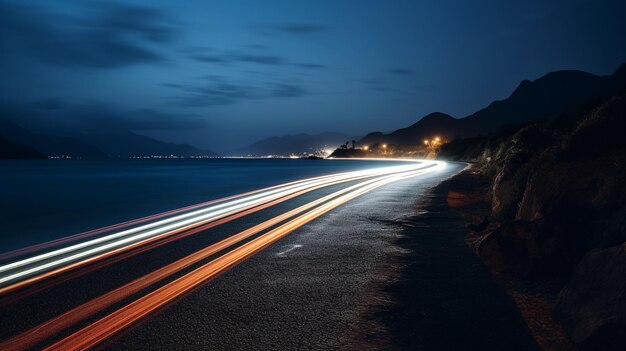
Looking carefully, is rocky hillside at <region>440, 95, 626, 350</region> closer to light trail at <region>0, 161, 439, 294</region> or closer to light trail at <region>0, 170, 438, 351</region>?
light trail at <region>0, 170, 438, 351</region>

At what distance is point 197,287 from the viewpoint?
561cm

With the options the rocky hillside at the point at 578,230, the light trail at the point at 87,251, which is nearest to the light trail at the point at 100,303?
the light trail at the point at 87,251

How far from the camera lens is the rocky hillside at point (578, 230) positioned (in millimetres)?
3934

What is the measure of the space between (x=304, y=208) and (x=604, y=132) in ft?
30.0

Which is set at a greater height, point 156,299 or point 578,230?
point 578,230

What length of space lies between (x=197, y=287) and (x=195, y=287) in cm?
3

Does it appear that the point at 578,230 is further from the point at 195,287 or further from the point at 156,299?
the point at 156,299

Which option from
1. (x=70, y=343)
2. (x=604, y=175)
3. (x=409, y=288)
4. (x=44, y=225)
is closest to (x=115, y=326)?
(x=70, y=343)

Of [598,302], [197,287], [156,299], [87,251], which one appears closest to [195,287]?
[197,287]

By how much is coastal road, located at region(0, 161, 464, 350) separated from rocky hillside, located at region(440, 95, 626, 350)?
2.24m

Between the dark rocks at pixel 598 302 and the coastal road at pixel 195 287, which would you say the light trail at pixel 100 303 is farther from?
the dark rocks at pixel 598 302

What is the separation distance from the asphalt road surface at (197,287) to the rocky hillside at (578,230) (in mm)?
2191

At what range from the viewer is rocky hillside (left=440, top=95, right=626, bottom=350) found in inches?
155

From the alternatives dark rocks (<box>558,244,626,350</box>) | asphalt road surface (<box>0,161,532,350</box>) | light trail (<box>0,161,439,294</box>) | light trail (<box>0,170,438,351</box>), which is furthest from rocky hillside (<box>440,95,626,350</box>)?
light trail (<box>0,161,439,294</box>)
